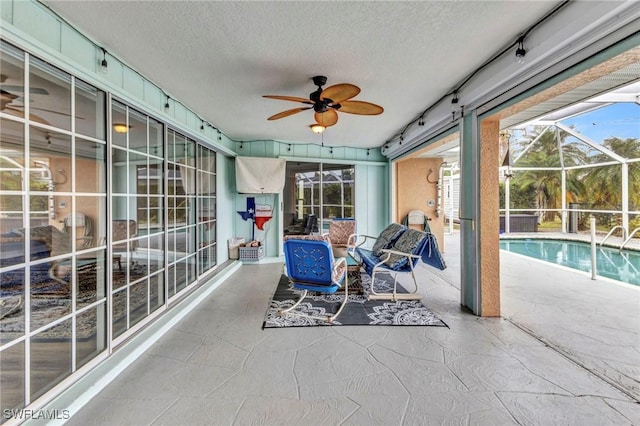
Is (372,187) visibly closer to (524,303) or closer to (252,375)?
(524,303)

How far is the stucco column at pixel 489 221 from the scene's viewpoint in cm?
304

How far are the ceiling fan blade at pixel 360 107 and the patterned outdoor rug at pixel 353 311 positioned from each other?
2232 millimetres

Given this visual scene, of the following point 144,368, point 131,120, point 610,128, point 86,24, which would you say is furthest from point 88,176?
point 610,128

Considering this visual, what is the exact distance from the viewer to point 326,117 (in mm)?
3197

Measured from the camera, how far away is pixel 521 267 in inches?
209

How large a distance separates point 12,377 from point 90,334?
58 centimetres

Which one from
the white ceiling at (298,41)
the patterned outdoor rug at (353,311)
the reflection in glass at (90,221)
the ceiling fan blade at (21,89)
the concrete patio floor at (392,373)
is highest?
the white ceiling at (298,41)

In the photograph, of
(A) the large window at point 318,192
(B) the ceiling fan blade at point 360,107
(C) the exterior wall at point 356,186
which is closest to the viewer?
(B) the ceiling fan blade at point 360,107

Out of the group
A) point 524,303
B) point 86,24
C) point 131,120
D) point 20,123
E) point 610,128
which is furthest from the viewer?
point 610,128

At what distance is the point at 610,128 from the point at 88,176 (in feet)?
43.3

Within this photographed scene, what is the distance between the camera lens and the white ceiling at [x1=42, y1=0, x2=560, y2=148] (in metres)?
1.84

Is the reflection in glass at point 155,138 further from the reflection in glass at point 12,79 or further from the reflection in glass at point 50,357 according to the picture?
the reflection in glass at point 50,357

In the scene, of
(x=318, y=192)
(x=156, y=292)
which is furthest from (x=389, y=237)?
(x=156, y=292)

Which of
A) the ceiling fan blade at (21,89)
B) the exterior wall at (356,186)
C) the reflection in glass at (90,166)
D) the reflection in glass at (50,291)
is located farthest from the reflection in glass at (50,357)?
the exterior wall at (356,186)
